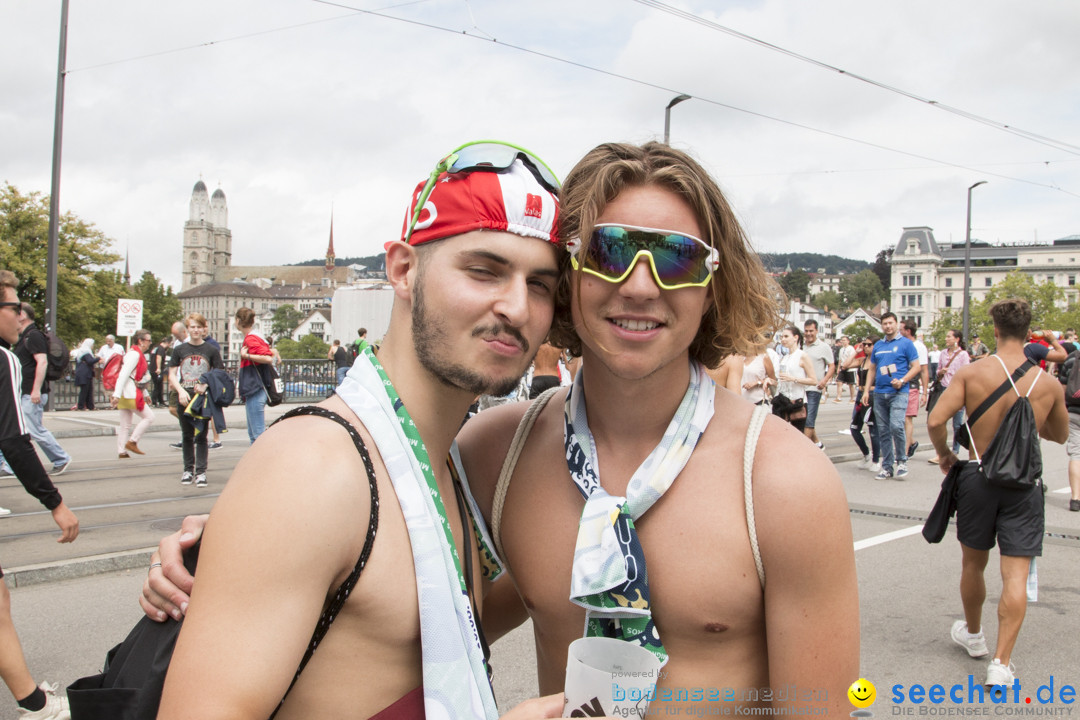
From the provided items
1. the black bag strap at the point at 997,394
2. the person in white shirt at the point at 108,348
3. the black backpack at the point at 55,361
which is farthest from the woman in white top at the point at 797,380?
the person in white shirt at the point at 108,348

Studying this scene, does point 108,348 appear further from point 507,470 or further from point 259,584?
point 259,584

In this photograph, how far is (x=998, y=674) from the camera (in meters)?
4.24

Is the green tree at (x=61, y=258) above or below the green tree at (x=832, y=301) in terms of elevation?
below

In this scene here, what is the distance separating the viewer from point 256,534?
4.06 ft

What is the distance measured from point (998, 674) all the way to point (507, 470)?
368 cm

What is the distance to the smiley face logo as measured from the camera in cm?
159

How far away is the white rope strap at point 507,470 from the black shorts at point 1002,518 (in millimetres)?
3559

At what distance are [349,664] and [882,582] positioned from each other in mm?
5621

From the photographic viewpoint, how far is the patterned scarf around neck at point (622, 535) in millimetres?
1589

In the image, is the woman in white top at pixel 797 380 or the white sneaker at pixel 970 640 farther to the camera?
the woman in white top at pixel 797 380

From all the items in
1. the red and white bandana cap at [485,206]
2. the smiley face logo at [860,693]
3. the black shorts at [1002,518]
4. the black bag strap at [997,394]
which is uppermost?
the red and white bandana cap at [485,206]

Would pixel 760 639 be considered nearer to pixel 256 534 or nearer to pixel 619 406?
pixel 619 406

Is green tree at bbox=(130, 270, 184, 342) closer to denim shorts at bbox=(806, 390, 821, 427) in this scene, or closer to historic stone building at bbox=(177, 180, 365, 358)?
historic stone building at bbox=(177, 180, 365, 358)

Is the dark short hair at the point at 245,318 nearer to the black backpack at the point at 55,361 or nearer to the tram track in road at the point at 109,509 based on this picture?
the black backpack at the point at 55,361
